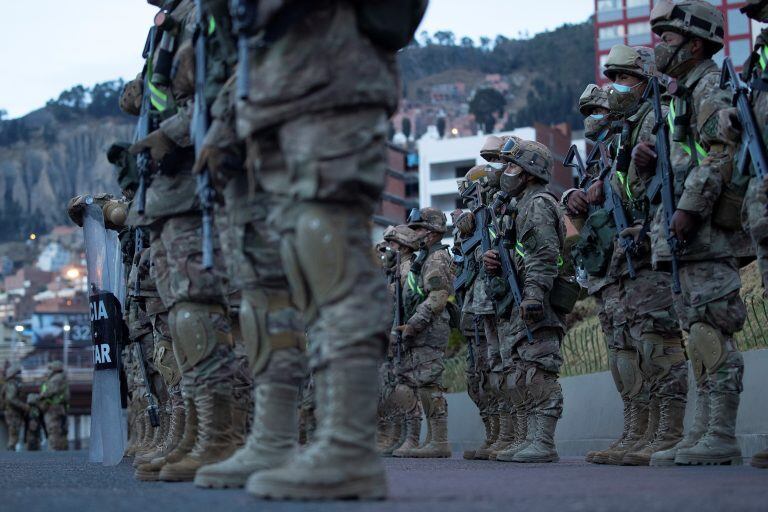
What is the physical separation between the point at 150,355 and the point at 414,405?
12.2 ft

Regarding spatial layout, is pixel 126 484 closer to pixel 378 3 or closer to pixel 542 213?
pixel 378 3

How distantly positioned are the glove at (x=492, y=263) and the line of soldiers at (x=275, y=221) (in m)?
4.75

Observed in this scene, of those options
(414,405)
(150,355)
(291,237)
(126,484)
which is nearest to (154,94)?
(126,484)

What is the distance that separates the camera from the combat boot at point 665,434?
806cm

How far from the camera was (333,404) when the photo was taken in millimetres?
3934

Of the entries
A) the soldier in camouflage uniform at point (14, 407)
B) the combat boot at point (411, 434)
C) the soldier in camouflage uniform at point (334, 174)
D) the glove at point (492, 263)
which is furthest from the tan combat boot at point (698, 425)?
the soldier in camouflage uniform at point (14, 407)

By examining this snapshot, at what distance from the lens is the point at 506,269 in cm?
1046

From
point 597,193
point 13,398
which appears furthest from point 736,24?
point 597,193

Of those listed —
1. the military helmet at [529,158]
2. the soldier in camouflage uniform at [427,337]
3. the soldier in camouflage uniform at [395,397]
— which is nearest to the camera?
the military helmet at [529,158]

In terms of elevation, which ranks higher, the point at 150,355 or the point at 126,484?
the point at 150,355

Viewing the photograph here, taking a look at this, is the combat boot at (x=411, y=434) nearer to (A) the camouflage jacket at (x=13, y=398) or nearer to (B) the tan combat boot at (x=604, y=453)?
(B) the tan combat boot at (x=604, y=453)

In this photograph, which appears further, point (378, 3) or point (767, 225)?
point (767, 225)

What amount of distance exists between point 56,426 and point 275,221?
29379 mm

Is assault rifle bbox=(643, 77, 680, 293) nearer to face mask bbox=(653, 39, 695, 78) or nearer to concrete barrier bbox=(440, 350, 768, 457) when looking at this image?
face mask bbox=(653, 39, 695, 78)
